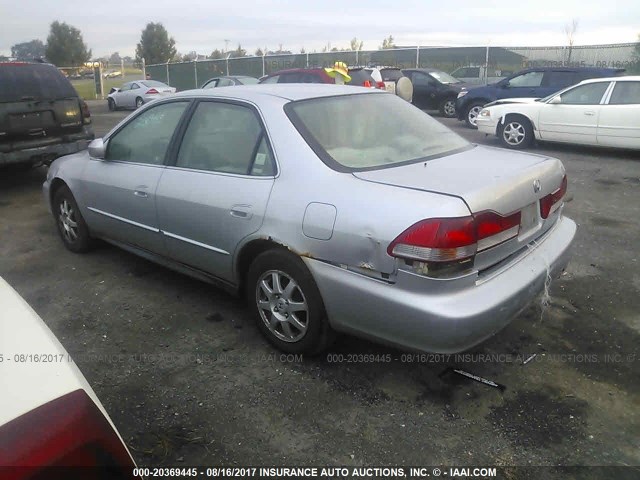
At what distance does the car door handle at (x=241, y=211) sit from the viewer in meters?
3.20

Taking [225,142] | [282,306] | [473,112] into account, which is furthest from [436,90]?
[282,306]

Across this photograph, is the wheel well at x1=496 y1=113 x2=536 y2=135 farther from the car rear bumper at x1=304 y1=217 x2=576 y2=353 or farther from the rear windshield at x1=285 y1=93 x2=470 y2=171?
the car rear bumper at x1=304 y1=217 x2=576 y2=353

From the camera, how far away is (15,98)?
281 inches

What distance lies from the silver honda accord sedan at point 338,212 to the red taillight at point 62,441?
60.5 inches

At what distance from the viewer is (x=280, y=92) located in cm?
357

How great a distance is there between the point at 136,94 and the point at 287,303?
21384 mm

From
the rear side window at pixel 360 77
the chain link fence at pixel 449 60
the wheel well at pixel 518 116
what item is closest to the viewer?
the wheel well at pixel 518 116

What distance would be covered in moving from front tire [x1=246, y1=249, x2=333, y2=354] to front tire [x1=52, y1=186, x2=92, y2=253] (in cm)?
230

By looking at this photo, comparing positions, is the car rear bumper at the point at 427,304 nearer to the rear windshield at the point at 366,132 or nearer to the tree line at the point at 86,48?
the rear windshield at the point at 366,132

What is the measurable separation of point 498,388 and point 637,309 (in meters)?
1.57

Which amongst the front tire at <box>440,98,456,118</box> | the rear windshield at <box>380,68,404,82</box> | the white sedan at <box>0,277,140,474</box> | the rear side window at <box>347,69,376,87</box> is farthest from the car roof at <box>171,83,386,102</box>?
the rear windshield at <box>380,68,404,82</box>

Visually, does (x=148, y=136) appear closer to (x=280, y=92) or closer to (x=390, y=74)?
(x=280, y=92)

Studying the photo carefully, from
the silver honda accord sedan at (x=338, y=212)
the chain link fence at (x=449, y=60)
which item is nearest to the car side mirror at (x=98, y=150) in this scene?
the silver honda accord sedan at (x=338, y=212)

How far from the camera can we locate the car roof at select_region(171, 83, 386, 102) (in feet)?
11.5
